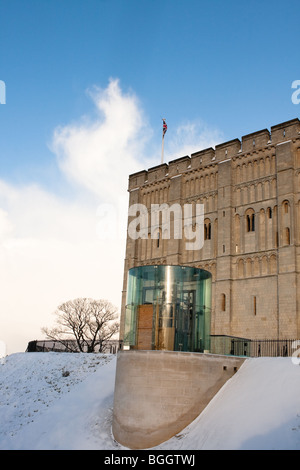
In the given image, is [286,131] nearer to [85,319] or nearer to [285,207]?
[285,207]

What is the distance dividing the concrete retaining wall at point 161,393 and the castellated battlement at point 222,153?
18728 mm

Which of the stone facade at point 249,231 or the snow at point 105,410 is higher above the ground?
the stone facade at point 249,231

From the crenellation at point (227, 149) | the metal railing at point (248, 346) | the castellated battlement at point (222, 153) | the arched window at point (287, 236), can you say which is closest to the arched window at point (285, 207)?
the arched window at point (287, 236)

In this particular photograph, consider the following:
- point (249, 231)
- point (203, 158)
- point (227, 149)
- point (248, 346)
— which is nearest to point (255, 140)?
point (227, 149)

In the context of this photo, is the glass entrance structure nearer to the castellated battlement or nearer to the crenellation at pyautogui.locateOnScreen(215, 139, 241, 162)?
the castellated battlement

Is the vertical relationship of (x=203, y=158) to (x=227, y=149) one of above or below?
below

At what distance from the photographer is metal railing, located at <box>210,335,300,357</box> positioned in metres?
20.1

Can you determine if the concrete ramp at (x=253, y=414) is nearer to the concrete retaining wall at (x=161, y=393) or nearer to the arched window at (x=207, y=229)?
the concrete retaining wall at (x=161, y=393)

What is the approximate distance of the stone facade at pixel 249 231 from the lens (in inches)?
1096

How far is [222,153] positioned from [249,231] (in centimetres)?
682

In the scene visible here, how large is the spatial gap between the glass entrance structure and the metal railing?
153 cm

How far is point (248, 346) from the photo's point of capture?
2556cm

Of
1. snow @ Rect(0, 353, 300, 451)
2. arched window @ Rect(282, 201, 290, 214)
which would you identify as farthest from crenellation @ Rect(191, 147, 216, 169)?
snow @ Rect(0, 353, 300, 451)
